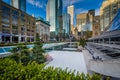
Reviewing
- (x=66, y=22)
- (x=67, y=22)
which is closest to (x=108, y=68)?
(x=66, y=22)

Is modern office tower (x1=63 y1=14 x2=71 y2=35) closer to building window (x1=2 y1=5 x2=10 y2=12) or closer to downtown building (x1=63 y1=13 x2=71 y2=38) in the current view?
downtown building (x1=63 y1=13 x2=71 y2=38)


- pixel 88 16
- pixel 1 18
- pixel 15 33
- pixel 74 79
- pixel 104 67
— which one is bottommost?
pixel 104 67

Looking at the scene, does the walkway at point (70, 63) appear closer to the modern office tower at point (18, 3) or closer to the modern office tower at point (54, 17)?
the modern office tower at point (54, 17)

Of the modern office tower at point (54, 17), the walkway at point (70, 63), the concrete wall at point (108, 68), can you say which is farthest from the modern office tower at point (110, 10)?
the modern office tower at point (54, 17)

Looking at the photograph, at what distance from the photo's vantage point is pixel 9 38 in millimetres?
40844

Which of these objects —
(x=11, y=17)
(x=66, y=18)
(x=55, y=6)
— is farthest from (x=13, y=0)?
(x=11, y=17)

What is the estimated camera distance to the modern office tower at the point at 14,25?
3688 cm

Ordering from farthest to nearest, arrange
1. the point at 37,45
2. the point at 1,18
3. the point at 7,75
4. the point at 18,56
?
1. the point at 1,18
2. the point at 37,45
3. the point at 18,56
4. the point at 7,75

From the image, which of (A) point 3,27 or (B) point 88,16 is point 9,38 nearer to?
(A) point 3,27

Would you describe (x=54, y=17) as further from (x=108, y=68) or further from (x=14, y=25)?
(x=108, y=68)

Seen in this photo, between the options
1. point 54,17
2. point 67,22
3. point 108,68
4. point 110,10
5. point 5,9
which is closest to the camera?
point 108,68

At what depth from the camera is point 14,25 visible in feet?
142

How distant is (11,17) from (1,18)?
5904 millimetres

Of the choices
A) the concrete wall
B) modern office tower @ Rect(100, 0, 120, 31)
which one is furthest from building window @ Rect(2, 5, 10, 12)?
the concrete wall
